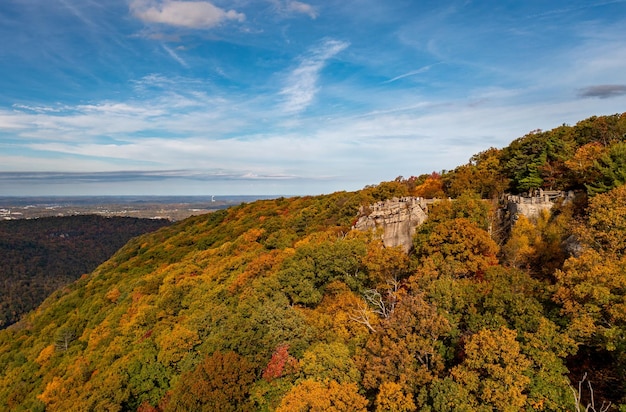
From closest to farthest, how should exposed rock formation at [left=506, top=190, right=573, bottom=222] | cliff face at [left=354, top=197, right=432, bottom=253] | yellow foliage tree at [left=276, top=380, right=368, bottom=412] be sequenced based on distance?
yellow foliage tree at [left=276, top=380, right=368, bottom=412] → exposed rock formation at [left=506, top=190, right=573, bottom=222] → cliff face at [left=354, top=197, right=432, bottom=253]

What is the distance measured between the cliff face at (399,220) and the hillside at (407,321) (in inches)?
64.7

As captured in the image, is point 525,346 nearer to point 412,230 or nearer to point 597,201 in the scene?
point 597,201

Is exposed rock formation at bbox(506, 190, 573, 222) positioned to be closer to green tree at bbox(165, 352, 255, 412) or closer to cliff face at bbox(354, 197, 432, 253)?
cliff face at bbox(354, 197, 432, 253)

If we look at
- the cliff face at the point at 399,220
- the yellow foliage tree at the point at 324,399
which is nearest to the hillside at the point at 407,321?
the yellow foliage tree at the point at 324,399

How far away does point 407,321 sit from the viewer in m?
23.4

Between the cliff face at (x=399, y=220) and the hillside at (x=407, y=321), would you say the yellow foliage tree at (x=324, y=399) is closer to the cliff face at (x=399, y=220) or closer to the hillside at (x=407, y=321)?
the hillside at (x=407, y=321)

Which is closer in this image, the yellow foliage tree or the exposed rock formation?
the yellow foliage tree

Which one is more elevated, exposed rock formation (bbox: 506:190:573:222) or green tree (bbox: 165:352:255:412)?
exposed rock formation (bbox: 506:190:573:222)

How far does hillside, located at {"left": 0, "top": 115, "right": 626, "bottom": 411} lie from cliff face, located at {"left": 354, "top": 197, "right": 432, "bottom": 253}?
1642mm

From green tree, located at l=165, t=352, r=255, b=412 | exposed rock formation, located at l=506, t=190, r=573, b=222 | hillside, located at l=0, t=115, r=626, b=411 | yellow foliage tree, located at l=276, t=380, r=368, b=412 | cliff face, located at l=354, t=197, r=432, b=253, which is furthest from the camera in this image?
cliff face, located at l=354, t=197, r=432, b=253

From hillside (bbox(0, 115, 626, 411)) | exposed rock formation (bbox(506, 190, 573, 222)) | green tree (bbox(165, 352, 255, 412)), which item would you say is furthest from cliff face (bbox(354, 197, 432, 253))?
green tree (bbox(165, 352, 255, 412))

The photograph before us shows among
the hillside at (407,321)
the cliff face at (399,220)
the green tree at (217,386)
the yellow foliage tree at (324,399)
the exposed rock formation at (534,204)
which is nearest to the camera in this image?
the hillside at (407,321)

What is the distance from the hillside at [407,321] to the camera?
2006cm

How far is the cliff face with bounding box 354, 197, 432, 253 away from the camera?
40.8m
